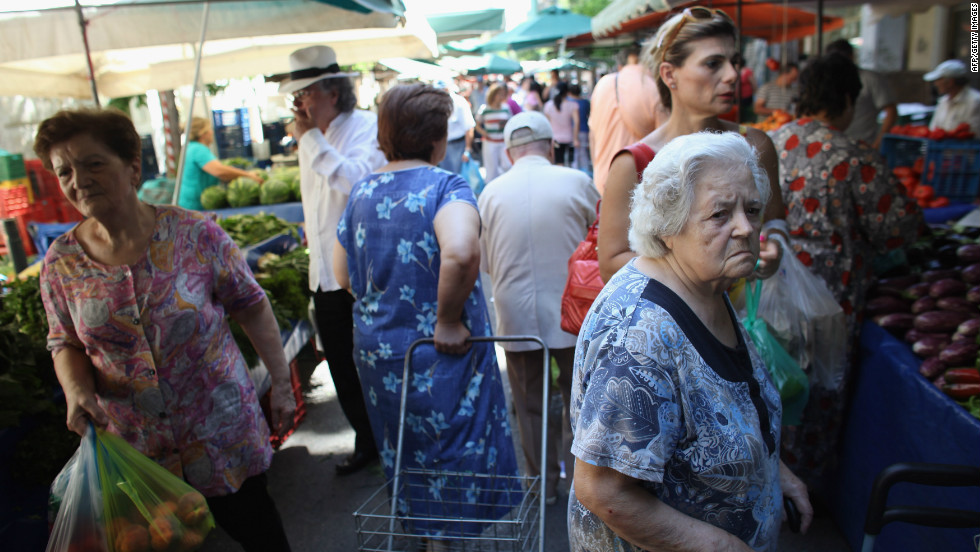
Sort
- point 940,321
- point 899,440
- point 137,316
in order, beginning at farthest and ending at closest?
point 940,321, point 899,440, point 137,316

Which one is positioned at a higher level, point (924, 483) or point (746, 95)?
point (746, 95)

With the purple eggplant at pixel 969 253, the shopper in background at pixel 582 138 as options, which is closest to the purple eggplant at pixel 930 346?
the purple eggplant at pixel 969 253

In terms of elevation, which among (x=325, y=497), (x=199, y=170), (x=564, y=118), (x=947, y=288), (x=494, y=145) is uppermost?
(x=564, y=118)

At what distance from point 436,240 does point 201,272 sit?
0.85 m

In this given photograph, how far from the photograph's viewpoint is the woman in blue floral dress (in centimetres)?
256

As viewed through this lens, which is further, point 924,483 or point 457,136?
point 457,136

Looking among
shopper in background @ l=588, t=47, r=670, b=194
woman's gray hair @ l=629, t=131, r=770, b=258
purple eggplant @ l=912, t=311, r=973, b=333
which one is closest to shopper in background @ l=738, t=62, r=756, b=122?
shopper in background @ l=588, t=47, r=670, b=194

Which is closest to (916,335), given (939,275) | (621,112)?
(939,275)

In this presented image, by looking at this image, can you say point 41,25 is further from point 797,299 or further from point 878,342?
point 878,342

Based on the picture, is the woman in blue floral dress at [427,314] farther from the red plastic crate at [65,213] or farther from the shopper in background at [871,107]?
the red plastic crate at [65,213]

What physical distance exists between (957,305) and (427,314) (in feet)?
7.89

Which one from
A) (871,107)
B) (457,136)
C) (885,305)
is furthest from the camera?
(457,136)

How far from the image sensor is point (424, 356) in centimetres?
260

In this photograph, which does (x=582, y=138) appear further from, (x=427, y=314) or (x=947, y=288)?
(x=427, y=314)
